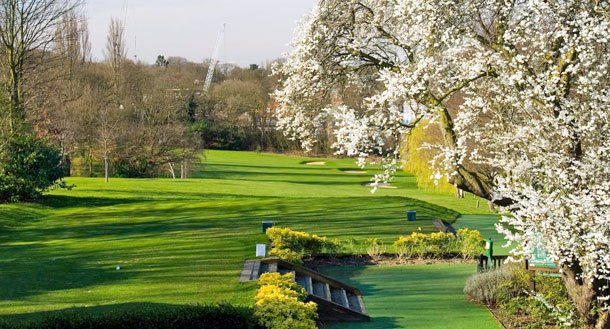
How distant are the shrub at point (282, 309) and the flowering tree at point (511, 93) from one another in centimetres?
313

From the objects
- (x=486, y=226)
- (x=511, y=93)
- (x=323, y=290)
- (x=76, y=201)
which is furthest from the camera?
(x=76, y=201)

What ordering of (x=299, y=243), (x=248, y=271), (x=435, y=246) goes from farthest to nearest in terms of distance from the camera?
(x=435, y=246)
(x=299, y=243)
(x=248, y=271)

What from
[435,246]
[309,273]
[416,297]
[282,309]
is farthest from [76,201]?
[282,309]

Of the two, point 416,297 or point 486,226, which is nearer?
point 416,297

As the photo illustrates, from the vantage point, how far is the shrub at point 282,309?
41.6 feet

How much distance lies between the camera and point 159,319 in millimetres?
11922

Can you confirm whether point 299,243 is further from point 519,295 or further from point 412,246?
point 519,295

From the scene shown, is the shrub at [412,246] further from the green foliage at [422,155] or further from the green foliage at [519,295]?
the green foliage at [422,155]

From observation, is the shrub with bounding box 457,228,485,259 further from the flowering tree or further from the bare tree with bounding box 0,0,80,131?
the bare tree with bounding box 0,0,80,131

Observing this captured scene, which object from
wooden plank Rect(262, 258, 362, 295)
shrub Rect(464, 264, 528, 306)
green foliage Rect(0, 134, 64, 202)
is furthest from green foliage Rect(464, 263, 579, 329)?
green foliage Rect(0, 134, 64, 202)

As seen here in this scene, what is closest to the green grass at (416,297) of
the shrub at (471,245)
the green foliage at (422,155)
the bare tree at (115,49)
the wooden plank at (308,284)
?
the shrub at (471,245)

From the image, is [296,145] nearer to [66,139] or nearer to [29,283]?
[66,139]

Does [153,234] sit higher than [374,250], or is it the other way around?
[153,234]

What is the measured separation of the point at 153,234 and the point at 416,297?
1059 cm
